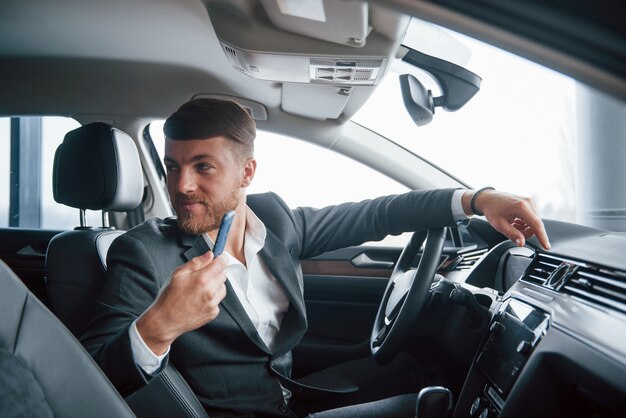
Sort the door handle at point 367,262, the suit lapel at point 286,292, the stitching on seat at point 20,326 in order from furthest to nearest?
1. the door handle at point 367,262
2. the suit lapel at point 286,292
3. the stitching on seat at point 20,326

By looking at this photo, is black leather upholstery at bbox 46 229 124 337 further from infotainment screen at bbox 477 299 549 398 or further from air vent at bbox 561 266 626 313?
air vent at bbox 561 266 626 313

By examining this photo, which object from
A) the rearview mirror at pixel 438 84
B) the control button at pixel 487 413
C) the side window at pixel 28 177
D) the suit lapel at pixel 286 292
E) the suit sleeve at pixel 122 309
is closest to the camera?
the suit sleeve at pixel 122 309

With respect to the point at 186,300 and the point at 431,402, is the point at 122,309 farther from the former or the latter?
the point at 431,402

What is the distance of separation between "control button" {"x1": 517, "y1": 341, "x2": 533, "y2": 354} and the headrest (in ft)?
4.29

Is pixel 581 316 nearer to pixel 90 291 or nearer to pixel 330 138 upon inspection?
pixel 90 291

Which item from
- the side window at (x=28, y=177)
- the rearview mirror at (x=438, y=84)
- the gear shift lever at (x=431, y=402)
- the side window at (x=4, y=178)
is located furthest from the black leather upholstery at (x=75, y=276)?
the side window at (x=4, y=178)

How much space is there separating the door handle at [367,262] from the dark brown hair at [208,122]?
107cm

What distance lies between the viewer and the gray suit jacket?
124 cm

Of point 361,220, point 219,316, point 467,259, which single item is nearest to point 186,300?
point 219,316

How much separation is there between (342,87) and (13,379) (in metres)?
1.55

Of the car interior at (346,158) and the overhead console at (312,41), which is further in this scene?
the overhead console at (312,41)

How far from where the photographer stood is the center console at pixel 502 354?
1.12m

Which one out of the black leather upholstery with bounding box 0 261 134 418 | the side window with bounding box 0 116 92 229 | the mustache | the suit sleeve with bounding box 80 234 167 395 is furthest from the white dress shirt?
the side window with bounding box 0 116 92 229

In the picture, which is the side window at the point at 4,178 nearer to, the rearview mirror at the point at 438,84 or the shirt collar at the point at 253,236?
the shirt collar at the point at 253,236
